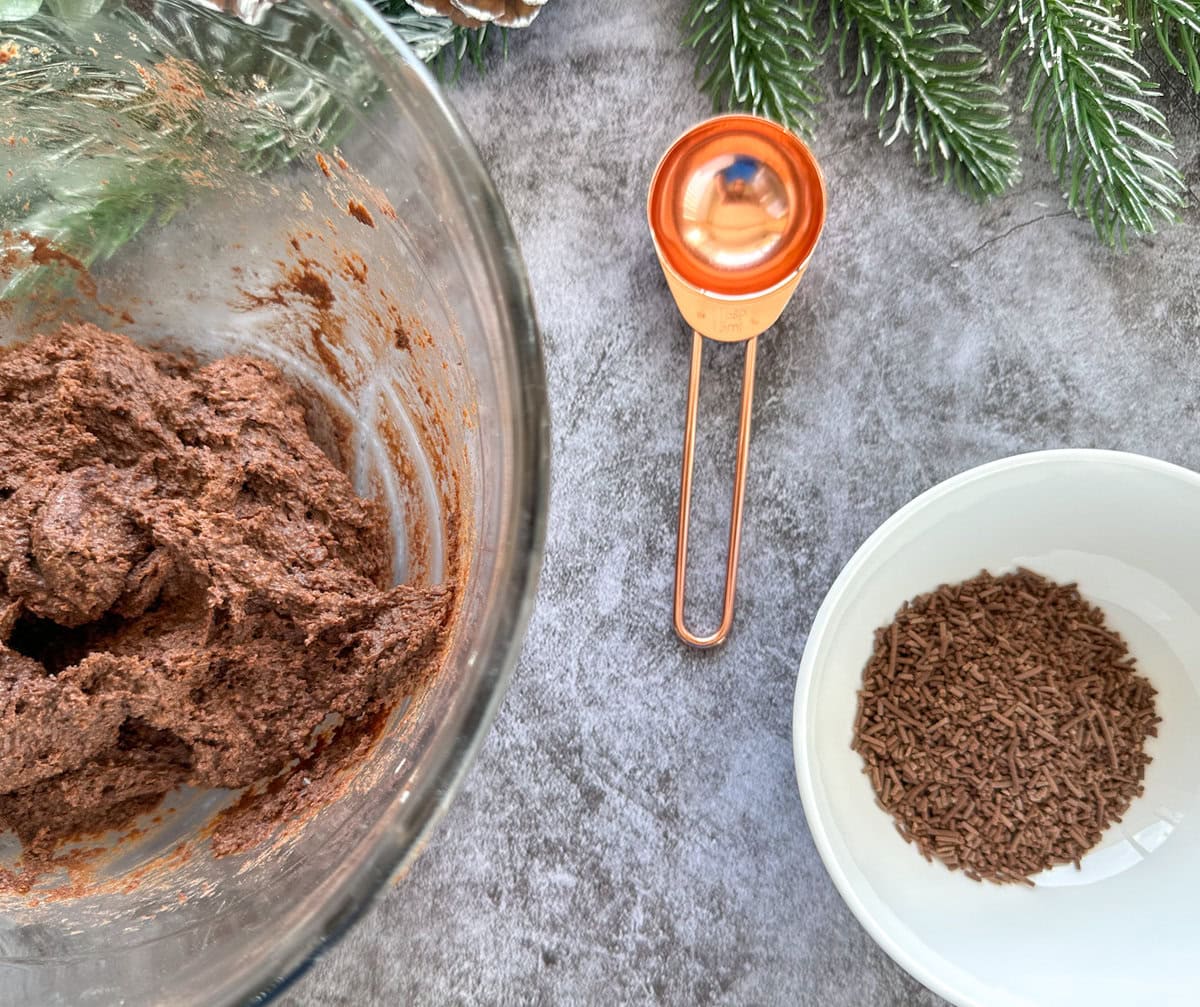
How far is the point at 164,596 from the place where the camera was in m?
1.15

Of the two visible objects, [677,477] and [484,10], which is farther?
[677,477]

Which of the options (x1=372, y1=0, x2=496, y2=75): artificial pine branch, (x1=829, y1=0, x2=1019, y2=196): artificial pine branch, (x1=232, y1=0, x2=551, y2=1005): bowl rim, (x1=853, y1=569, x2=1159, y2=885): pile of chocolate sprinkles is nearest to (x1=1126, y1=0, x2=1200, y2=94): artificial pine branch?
(x1=829, y1=0, x2=1019, y2=196): artificial pine branch

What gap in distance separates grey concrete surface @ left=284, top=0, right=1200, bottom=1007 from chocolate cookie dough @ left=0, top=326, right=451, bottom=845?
391mm

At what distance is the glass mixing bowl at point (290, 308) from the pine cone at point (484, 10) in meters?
0.36

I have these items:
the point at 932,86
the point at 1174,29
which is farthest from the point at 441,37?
the point at 1174,29

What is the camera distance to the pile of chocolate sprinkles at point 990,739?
4.75ft

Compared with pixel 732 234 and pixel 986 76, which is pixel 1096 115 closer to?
pixel 986 76

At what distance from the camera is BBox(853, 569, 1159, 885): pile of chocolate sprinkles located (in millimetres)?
1449

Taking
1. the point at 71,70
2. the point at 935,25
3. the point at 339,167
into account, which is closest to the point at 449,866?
the point at 339,167

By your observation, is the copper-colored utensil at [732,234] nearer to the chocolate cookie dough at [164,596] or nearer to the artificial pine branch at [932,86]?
the artificial pine branch at [932,86]

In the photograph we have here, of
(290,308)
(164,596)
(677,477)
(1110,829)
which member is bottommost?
(1110,829)

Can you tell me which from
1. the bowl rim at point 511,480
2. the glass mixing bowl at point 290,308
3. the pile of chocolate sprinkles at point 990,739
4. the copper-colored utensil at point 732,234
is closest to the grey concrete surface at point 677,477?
the copper-colored utensil at point 732,234

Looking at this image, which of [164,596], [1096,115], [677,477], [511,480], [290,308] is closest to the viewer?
[511,480]

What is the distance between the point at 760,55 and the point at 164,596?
1049mm
